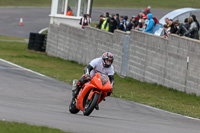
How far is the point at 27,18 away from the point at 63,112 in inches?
1499

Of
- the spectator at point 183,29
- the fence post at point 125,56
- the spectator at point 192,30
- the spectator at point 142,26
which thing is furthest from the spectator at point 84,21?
the spectator at point 192,30

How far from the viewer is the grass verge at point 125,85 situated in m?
16.5

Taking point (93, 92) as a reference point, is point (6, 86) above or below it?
below

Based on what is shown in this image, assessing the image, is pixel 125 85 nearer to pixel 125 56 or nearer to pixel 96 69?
pixel 125 56

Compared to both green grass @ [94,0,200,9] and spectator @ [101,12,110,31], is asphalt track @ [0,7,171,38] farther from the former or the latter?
spectator @ [101,12,110,31]

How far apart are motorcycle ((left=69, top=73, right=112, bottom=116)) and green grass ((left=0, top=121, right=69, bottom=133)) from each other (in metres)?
3.52

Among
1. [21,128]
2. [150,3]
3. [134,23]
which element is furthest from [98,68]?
[150,3]

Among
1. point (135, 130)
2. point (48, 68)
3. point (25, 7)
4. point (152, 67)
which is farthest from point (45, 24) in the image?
point (135, 130)

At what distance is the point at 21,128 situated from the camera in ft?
25.5

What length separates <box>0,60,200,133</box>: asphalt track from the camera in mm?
9383

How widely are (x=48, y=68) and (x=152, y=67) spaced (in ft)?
19.0

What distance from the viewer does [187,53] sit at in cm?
1906

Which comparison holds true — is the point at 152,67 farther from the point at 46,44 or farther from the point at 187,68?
the point at 46,44

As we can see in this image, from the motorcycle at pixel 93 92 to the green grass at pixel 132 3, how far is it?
48.0m
